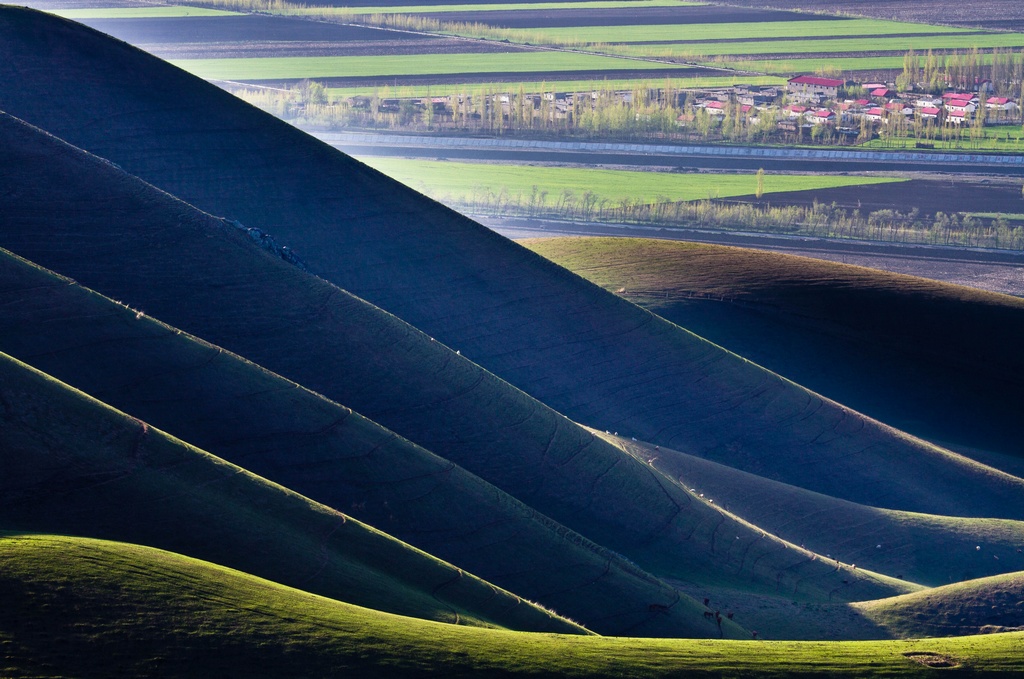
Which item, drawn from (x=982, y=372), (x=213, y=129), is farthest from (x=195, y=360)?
(x=982, y=372)

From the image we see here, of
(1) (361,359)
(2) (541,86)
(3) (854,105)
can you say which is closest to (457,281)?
(1) (361,359)

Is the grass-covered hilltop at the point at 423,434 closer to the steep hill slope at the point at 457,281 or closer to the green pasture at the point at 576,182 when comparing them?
the steep hill slope at the point at 457,281

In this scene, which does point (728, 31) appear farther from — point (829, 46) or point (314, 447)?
point (314, 447)

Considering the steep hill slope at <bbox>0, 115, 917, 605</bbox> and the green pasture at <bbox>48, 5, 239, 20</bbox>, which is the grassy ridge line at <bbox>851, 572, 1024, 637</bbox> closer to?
the steep hill slope at <bbox>0, 115, 917, 605</bbox>

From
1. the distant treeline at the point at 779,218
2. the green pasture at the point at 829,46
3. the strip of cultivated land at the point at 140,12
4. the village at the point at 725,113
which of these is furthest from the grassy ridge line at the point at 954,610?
the strip of cultivated land at the point at 140,12

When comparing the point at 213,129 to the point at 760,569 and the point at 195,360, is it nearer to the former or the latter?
the point at 195,360

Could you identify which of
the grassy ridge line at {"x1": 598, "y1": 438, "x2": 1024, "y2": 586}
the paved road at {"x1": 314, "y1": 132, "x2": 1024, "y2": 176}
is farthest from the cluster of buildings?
the grassy ridge line at {"x1": 598, "y1": 438, "x2": 1024, "y2": 586}
